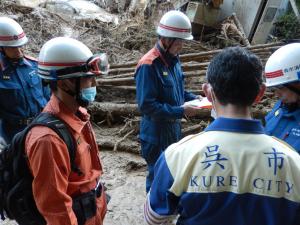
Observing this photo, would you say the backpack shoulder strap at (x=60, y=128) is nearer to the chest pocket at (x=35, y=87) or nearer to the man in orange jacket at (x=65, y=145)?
the man in orange jacket at (x=65, y=145)

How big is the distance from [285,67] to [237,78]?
1.36 m

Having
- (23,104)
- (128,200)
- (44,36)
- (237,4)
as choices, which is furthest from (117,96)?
(237,4)

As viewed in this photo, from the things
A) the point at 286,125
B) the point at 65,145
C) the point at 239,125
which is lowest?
the point at 65,145

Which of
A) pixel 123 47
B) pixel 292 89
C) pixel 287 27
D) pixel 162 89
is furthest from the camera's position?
pixel 287 27

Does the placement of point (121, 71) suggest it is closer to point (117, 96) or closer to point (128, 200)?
point (117, 96)

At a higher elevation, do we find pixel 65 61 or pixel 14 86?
pixel 65 61

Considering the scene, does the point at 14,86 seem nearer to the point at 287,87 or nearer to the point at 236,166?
the point at 287,87

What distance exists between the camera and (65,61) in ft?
8.02

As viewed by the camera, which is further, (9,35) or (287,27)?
(287,27)

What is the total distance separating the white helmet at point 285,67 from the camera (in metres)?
2.73

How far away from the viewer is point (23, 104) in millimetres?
3951

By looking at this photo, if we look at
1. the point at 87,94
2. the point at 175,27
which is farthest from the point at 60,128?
the point at 175,27

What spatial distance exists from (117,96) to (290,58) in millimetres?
4787

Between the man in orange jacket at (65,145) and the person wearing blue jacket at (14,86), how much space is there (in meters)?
1.59
